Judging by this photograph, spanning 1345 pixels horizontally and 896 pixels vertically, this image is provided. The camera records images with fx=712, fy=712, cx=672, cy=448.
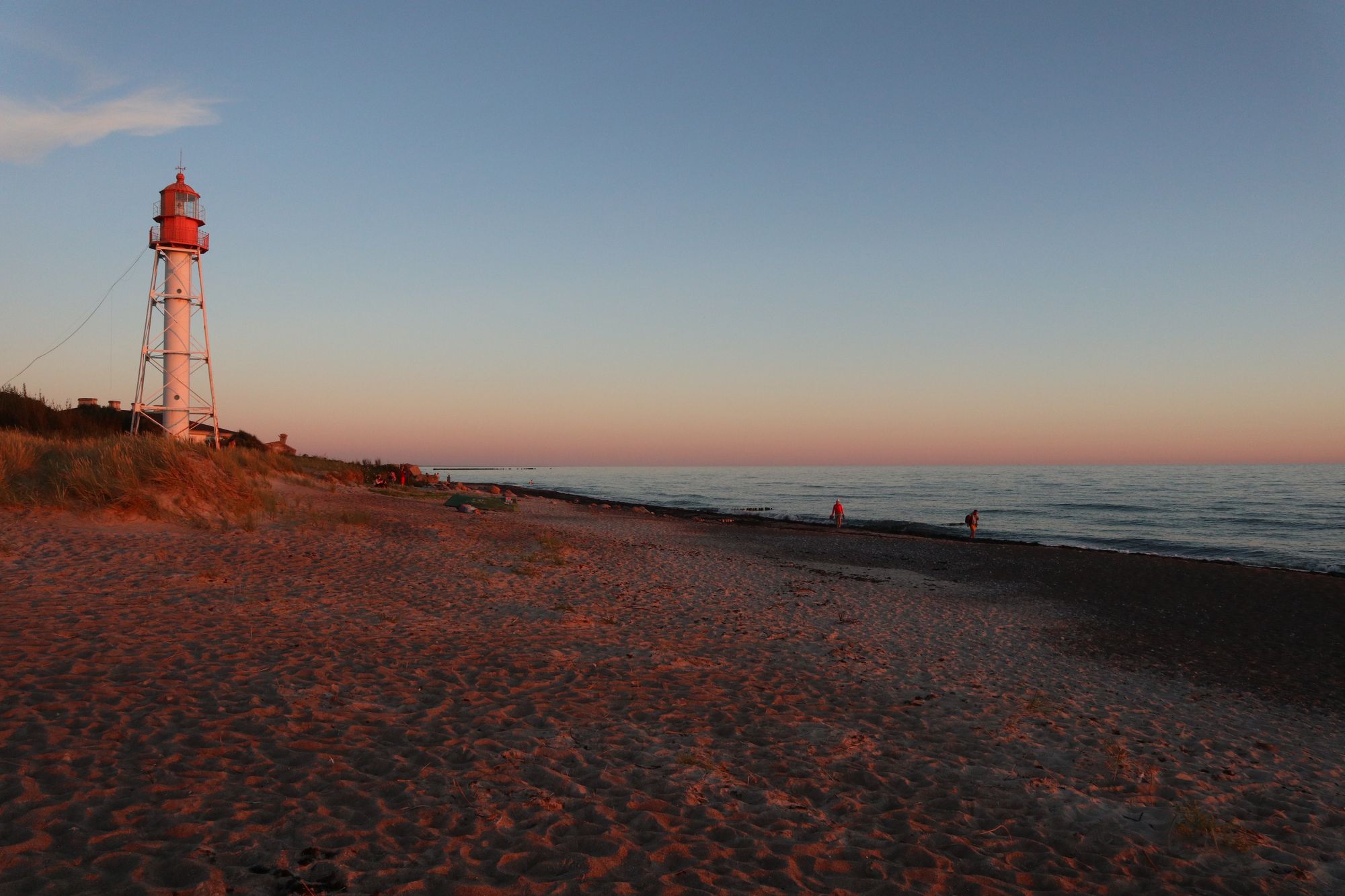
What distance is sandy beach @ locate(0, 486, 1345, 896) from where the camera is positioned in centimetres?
441

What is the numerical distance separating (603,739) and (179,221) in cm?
3688

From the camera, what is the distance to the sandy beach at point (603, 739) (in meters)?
4.41

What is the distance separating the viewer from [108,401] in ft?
129

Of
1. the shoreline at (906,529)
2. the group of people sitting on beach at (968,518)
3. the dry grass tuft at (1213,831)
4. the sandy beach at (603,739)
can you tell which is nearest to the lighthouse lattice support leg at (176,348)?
the sandy beach at (603,739)

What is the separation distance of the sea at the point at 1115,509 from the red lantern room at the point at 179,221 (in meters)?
34.3

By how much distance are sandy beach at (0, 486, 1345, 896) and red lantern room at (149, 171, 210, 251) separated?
24181 mm

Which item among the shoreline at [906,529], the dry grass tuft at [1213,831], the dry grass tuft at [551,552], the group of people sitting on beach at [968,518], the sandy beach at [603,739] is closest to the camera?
the sandy beach at [603,739]

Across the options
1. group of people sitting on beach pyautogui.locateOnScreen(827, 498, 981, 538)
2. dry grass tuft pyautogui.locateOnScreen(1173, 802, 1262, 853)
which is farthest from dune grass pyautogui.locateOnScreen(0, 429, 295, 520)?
group of people sitting on beach pyautogui.locateOnScreen(827, 498, 981, 538)

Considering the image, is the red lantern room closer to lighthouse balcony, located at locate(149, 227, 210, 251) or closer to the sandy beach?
lighthouse balcony, located at locate(149, 227, 210, 251)

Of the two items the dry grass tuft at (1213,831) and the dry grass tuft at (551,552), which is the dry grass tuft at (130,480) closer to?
the dry grass tuft at (551,552)

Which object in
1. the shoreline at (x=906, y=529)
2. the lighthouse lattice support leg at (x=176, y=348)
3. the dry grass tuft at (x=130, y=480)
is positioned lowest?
the shoreline at (x=906, y=529)

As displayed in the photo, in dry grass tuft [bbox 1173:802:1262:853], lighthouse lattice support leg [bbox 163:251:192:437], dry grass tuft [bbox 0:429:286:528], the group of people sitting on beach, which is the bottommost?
dry grass tuft [bbox 1173:802:1262:853]

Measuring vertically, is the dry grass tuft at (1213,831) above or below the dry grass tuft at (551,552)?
below

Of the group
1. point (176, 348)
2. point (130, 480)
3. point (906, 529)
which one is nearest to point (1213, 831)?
point (130, 480)
